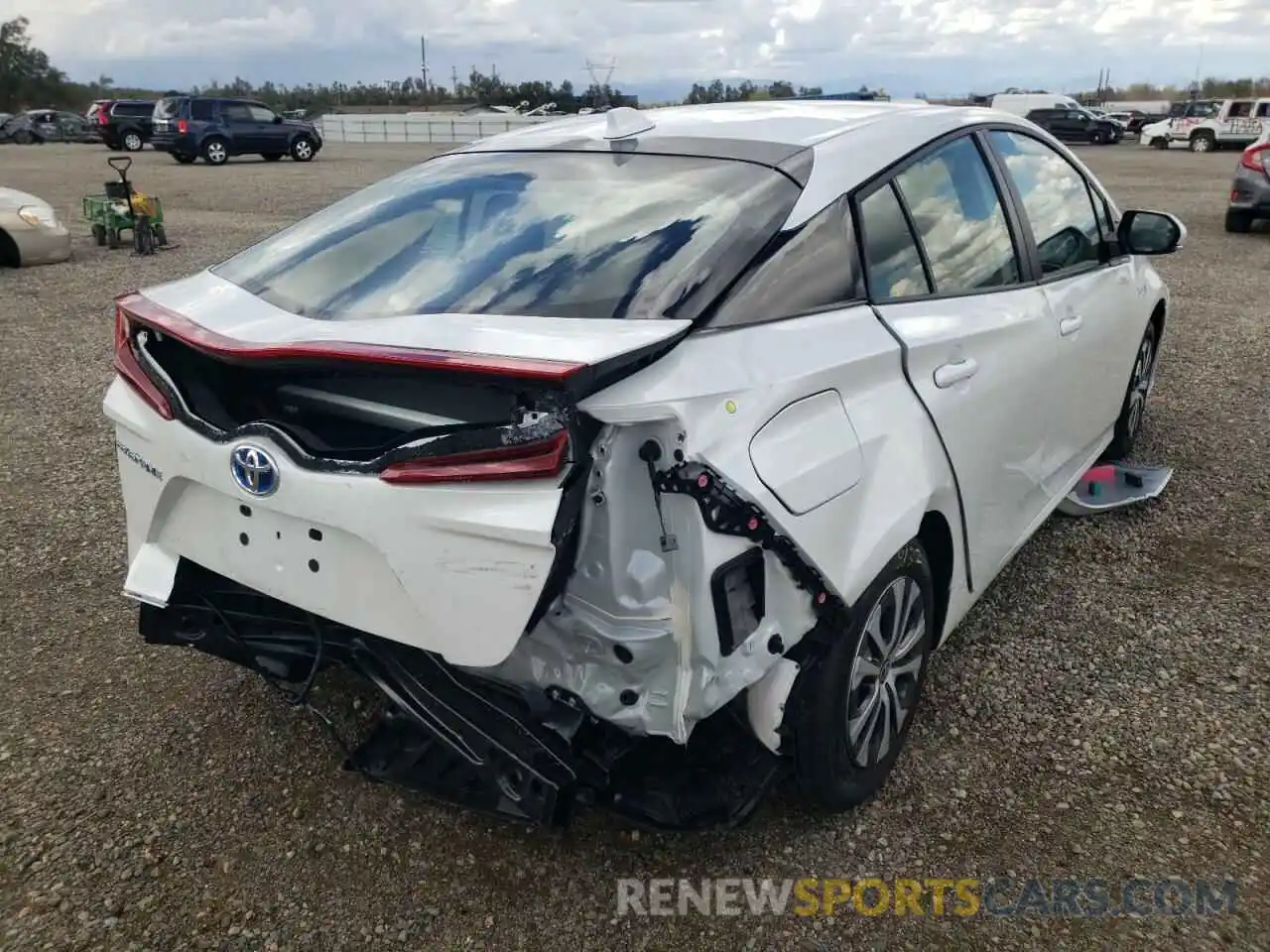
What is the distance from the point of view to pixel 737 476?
1948 millimetres

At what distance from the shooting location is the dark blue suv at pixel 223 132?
25.6m

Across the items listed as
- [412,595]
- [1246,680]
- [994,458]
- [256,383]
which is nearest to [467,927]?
[412,595]

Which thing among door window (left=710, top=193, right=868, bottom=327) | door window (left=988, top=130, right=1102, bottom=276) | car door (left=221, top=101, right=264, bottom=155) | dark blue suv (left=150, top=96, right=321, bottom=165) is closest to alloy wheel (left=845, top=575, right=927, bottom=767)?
door window (left=710, top=193, right=868, bottom=327)

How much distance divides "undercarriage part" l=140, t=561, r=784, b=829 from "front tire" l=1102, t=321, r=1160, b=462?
320 cm

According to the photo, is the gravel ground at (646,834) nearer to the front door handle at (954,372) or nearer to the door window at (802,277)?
the front door handle at (954,372)

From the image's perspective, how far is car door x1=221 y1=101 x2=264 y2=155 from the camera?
26469 mm

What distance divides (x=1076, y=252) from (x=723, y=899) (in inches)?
109

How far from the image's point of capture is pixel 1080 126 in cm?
3662

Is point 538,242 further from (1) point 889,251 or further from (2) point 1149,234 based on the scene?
(2) point 1149,234

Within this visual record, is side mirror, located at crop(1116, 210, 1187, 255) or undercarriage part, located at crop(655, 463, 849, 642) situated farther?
side mirror, located at crop(1116, 210, 1187, 255)

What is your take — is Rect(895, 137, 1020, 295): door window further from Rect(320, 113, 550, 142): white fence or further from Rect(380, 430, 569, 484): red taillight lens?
Rect(320, 113, 550, 142): white fence

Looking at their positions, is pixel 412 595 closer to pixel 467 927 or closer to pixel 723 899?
pixel 467 927

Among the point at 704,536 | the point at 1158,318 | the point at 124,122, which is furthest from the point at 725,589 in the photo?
the point at 124,122

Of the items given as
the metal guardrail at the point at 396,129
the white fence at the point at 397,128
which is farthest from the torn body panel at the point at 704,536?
the metal guardrail at the point at 396,129
